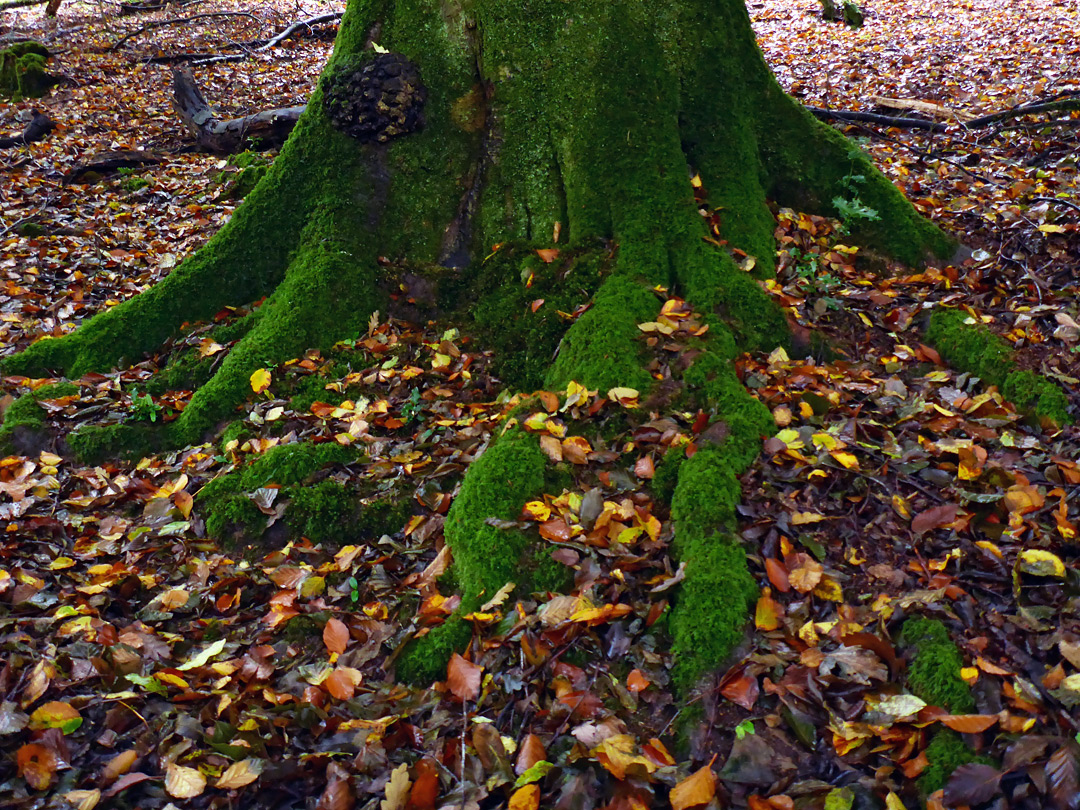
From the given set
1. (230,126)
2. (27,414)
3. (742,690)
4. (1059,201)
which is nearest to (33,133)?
(230,126)

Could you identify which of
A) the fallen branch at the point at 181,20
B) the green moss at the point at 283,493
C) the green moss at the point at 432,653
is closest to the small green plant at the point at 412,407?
the green moss at the point at 283,493

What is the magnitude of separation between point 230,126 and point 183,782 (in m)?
8.66

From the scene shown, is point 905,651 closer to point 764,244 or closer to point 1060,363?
point 1060,363

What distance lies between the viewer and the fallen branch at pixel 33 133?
9.48m

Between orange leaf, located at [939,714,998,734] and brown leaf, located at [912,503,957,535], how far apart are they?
0.82 meters

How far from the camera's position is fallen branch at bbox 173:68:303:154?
8930mm

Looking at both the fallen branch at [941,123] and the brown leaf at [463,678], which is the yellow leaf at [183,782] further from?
the fallen branch at [941,123]

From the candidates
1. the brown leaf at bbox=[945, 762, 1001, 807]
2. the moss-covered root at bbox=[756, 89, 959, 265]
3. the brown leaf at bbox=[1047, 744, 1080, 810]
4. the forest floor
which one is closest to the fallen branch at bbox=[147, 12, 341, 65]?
the forest floor

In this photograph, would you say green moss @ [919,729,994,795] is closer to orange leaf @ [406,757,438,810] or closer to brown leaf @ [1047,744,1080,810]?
brown leaf @ [1047,744,1080,810]

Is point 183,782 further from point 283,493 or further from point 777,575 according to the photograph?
point 777,575

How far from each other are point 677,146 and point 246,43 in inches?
494

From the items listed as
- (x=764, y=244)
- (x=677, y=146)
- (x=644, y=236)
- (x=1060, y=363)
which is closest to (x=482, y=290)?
(x=644, y=236)

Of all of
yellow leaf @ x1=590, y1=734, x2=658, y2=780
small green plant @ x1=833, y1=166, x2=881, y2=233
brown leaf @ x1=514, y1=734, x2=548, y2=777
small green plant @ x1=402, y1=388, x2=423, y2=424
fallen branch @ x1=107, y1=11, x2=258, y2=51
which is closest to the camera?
yellow leaf @ x1=590, y1=734, x2=658, y2=780

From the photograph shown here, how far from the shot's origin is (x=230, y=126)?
908cm
